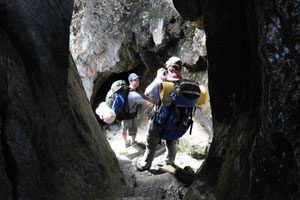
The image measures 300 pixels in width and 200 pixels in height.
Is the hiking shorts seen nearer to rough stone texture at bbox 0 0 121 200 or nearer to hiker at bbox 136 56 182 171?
hiker at bbox 136 56 182 171

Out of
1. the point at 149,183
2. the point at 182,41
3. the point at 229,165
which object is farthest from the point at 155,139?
the point at 182,41

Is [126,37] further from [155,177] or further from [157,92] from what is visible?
[155,177]

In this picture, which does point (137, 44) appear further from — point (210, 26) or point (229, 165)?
point (229, 165)

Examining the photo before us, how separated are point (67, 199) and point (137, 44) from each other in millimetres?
10120

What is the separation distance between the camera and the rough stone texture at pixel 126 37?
14.3 meters

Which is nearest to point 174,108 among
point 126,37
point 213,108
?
point 213,108

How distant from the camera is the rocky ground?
27.8 feet

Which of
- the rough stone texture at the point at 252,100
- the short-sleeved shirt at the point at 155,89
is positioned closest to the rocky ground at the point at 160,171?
the rough stone texture at the point at 252,100

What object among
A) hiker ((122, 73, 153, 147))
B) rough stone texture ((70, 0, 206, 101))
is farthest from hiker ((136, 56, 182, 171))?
rough stone texture ((70, 0, 206, 101))

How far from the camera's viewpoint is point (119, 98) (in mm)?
11047

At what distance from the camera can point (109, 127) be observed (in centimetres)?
1717

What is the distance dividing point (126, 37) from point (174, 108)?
791 cm

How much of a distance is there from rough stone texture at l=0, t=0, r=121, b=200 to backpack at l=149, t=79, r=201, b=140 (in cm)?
163

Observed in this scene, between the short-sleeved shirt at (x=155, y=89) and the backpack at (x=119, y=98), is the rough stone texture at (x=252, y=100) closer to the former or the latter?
the short-sleeved shirt at (x=155, y=89)
